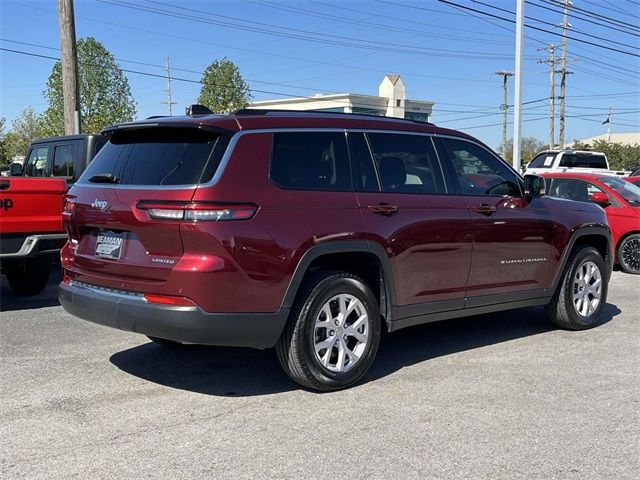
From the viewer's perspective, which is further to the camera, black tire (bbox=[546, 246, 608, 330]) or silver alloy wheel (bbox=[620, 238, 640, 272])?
silver alloy wheel (bbox=[620, 238, 640, 272])

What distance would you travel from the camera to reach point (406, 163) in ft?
18.2

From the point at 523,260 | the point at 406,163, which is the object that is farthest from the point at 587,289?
the point at 406,163

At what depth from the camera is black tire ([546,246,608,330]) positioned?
6848 mm

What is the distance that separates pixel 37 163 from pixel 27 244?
144 inches

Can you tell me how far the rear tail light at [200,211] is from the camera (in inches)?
168

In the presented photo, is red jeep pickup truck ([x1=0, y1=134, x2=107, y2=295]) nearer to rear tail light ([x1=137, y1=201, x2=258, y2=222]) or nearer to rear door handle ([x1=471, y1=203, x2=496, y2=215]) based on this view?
rear tail light ([x1=137, y1=201, x2=258, y2=222])

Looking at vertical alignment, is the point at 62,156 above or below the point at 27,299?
above

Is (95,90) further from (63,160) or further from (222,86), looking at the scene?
(63,160)

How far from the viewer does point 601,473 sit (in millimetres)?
3656

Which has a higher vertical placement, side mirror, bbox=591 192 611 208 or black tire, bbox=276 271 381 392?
side mirror, bbox=591 192 611 208

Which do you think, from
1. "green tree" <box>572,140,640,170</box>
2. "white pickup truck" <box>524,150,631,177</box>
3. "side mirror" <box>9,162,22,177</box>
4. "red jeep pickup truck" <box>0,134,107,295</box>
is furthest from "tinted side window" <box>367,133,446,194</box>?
"green tree" <box>572,140,640,170</box>

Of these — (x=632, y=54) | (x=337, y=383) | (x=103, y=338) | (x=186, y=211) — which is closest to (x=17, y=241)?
(x=103, y=338)

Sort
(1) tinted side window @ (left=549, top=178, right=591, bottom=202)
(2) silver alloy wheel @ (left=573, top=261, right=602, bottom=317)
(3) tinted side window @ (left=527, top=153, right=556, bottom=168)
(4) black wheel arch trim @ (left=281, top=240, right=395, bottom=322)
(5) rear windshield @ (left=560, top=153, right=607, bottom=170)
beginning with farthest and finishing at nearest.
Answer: (3) tinted side window @ (left=527, top=153, right=556, bottom=168) → (5) rear windshield @ (left=560, top=153, right=607, bottom=170) → (1) tinted side window @ (left=549, top=178, right=591, bottom=202) → (2) silver alloy wheel @ (left=573, top=261, right=602, bottom=317) → (4) black wheel arch trim @ (left=281, top=240, right=395, bottom=322)

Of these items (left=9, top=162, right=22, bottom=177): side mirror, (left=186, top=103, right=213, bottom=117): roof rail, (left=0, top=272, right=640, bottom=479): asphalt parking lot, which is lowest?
(left=0, top=272, right=640, bottom=479): asphalt parking lot
